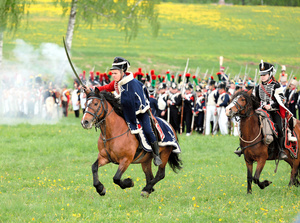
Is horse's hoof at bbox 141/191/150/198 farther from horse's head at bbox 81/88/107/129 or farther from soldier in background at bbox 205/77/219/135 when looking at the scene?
soldier in background at bbox 205/77/219/135

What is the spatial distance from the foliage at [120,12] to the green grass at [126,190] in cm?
1036

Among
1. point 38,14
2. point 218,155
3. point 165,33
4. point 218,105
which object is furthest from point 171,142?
point 38,14

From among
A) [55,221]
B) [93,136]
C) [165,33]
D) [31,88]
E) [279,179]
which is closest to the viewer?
[55,221]

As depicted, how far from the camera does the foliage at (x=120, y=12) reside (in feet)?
83.3

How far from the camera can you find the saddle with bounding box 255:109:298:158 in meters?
10.3

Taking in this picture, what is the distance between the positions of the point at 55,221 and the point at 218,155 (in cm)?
832

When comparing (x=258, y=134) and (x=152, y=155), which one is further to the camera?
(x=258, y=134)

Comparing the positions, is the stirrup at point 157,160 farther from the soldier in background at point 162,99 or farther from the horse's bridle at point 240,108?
the soldier in background at point 162,99

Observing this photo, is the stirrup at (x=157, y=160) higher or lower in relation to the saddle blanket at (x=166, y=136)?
lower

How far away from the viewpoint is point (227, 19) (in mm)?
74438

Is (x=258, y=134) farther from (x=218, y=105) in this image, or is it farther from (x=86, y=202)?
(x=218, y=105)

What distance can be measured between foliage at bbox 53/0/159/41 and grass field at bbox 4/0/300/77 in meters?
16.9

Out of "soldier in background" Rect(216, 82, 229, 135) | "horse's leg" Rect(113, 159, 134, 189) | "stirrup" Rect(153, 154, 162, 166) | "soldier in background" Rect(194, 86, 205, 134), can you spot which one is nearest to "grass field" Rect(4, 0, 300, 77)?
"soldier in background" Rect(194, 86, 205, 134)

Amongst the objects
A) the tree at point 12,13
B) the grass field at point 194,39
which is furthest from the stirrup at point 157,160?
the grass field at point 194,39
